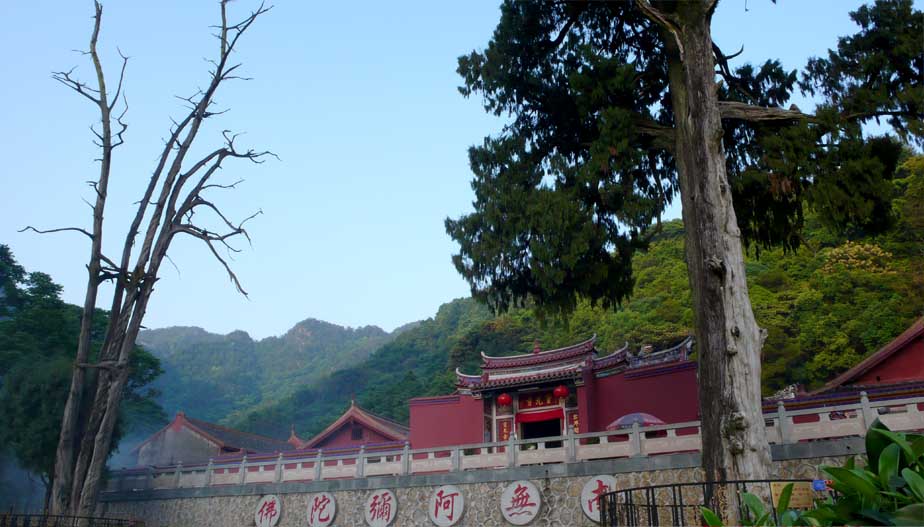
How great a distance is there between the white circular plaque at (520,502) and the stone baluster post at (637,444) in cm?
183

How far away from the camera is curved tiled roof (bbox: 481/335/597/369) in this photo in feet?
57.9

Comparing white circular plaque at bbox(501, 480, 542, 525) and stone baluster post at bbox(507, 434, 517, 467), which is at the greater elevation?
stone baluster post at bbox(507, 434, 517, 467)

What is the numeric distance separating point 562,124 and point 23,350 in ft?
50.0

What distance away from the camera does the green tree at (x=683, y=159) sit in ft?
26.2

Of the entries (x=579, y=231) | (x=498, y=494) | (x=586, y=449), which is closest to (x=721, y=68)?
(x=579, y=231)

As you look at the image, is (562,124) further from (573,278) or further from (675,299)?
(675,299)

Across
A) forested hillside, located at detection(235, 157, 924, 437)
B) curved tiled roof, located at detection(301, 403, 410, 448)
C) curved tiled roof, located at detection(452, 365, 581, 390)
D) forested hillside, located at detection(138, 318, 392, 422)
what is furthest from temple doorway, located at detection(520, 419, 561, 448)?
forested hillside, located at detection(138, 318, 392, 422)

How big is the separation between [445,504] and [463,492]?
1.33ft

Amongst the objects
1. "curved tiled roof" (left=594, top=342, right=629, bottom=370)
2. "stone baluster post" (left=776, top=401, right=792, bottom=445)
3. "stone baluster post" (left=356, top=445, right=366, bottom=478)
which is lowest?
Answer: "stone baluster post" (left=356, top=445, right=366, bottom=478)

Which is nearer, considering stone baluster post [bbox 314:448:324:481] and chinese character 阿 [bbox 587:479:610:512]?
chinese character 阿 [bbox 587:479:610:512]

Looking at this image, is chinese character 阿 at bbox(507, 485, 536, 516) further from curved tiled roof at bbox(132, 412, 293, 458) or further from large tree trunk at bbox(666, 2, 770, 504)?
curved tiled roof at bbox(132, 412, 293, 458)

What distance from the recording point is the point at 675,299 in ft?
93.7

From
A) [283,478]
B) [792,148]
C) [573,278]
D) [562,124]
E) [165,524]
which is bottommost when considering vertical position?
[165,524]

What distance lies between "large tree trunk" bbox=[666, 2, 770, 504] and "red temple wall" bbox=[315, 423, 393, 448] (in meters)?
14.4
